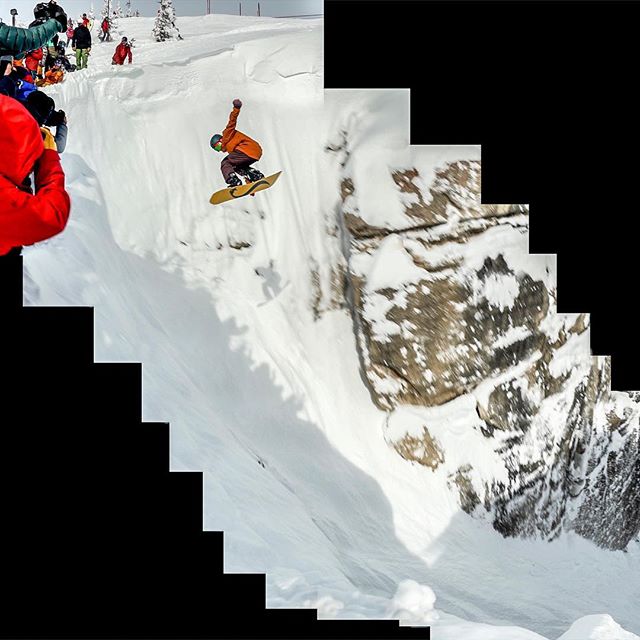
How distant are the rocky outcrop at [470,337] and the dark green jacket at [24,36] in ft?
26.9

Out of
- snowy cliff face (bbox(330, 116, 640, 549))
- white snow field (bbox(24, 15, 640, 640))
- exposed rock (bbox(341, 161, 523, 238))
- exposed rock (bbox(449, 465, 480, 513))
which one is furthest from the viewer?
exposed rock (bbox(449, 465, 480, 513))

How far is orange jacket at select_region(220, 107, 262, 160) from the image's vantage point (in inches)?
458

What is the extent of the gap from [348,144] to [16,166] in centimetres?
942

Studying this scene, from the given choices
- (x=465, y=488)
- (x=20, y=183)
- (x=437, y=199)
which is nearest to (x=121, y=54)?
(x=437, y=199)

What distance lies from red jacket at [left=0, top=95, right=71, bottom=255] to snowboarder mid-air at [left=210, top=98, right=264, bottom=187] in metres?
8.48

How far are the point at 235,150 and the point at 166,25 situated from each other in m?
7.50

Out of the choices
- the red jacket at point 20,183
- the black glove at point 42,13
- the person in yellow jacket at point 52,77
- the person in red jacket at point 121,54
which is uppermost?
the person in red jacket at point 121,54

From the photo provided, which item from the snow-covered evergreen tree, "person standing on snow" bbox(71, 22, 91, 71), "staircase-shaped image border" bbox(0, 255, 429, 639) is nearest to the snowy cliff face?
"person standing on snow" bbox(71, 22, 91, 71)

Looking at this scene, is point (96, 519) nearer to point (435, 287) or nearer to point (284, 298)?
point (284, 298)

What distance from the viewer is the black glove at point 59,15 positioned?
458 cm

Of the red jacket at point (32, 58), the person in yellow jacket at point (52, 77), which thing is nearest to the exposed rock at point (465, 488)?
the red jacket at point (32, 58)

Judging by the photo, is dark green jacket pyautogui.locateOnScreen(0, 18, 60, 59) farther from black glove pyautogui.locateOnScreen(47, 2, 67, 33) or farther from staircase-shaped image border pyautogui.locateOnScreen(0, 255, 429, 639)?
staircase-shaped image border pyautogui.locateOnScreen(0, 255, 429, 639)

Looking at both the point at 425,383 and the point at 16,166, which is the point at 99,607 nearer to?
the point at 16,166

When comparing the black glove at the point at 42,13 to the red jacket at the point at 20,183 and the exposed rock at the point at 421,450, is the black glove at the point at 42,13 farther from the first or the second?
the exposed rock at the point at 421,450
